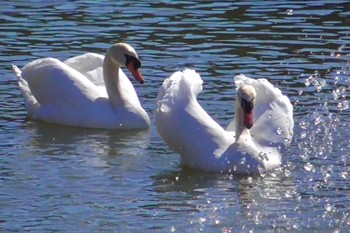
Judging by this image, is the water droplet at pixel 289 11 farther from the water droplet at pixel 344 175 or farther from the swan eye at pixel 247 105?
the water droplet at pixel 344 175

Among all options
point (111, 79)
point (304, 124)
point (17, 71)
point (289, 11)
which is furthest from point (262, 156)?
point (289, 11)

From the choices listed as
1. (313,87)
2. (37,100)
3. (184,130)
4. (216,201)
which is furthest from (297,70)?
(216,201)

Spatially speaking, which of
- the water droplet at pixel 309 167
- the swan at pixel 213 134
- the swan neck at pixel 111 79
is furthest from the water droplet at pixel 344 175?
the swan neck at pixel 111 79

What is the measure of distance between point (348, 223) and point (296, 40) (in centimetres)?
850

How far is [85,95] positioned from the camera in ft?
50.8

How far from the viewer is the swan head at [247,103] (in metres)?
13.0

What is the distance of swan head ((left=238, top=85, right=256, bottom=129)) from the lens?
12984 mm

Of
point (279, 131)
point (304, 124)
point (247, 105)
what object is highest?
point (247, 105)

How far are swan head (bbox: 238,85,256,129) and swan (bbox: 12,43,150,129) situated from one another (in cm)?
226

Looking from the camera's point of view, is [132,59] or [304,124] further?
[132,59]

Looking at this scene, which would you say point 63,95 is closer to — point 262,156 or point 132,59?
point 132,59

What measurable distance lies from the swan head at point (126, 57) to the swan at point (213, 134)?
2255 millimetres

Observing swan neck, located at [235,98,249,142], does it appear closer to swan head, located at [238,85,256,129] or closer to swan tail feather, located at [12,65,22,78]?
swan head, located at [238,85,256,129]

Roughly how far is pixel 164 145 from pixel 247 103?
4.87 ft
